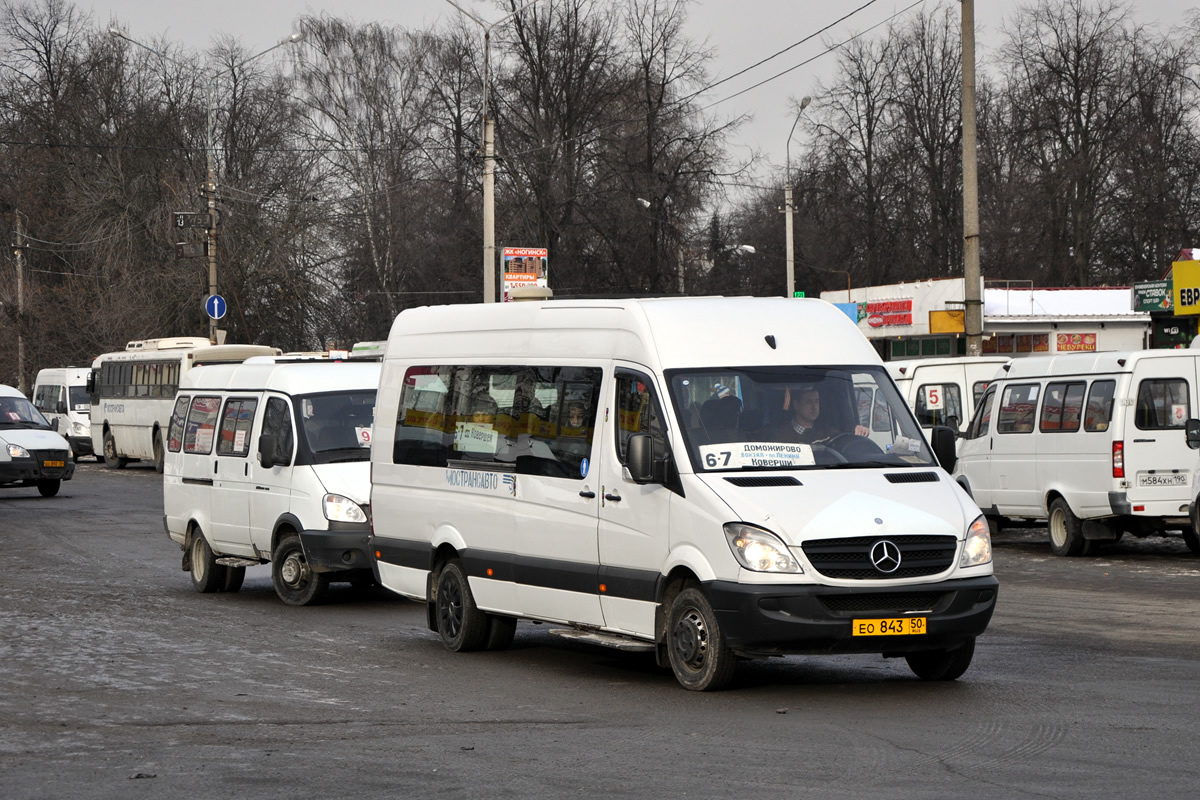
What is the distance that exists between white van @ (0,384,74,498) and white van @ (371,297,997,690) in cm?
2097

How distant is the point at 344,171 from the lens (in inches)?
2345

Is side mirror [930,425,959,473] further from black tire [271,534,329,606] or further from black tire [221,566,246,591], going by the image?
black tire [221,566,246,591]

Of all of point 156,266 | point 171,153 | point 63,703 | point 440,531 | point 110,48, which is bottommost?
point 63,703

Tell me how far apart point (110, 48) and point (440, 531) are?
158 feet

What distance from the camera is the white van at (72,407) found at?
50.1 meters

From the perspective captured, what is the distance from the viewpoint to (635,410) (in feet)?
34.7

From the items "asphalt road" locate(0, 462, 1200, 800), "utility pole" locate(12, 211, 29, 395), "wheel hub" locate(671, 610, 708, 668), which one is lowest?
"asphalt road" locate(0, 462, 1200, 800)

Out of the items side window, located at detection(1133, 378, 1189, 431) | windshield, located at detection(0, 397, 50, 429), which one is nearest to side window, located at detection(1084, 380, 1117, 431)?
side window, located at detection(1133, 378, 1189, 431)

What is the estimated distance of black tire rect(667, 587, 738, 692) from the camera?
9.73 m

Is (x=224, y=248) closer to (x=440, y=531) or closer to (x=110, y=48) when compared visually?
(x=110, y=48)

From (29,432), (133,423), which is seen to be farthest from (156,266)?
(29,432)

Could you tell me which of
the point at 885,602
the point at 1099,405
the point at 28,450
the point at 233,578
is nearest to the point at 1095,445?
the point at 1099,405

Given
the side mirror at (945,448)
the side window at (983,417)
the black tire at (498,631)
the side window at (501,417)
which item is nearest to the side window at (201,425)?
the side window at (501,417)

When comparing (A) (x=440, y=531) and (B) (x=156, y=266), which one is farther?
(B) (x=156, y=266)
